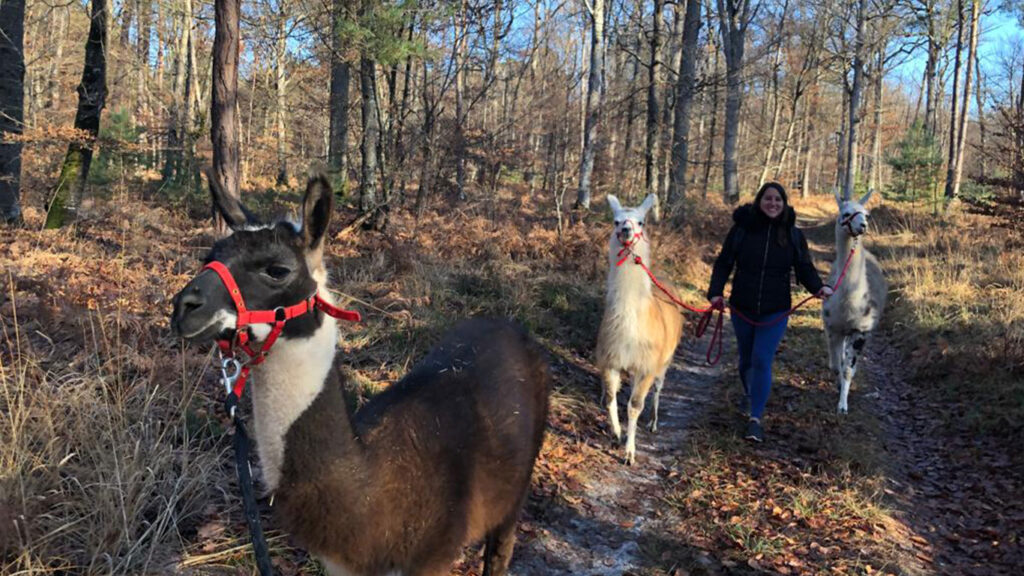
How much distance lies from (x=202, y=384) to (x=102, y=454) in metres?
1.47

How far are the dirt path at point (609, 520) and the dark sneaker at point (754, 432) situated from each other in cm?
62

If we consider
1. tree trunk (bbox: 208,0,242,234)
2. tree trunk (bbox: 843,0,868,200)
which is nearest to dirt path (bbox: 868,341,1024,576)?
tree trunk (bbox: 208,0,242,234)

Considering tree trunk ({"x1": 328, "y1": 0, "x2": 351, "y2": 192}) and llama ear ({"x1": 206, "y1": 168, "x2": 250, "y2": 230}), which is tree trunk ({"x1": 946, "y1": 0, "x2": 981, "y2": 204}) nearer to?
tree trunk ({"x1": 328, "y1": 0, "x2": 351, "y2": 192})

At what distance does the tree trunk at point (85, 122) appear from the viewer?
9.70 meters

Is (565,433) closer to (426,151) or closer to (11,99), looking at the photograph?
(426,151)

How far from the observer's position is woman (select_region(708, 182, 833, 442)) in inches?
229

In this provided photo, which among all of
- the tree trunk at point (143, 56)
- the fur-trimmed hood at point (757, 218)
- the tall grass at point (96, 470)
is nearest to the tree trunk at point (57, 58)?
the tree trunk at point (143, 56)

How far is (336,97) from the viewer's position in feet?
46.1

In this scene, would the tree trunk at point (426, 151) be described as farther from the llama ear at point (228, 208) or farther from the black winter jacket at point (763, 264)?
the llama ear at point (228, 208)

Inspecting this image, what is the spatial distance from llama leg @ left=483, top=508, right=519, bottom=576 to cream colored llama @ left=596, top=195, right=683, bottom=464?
8.00ft

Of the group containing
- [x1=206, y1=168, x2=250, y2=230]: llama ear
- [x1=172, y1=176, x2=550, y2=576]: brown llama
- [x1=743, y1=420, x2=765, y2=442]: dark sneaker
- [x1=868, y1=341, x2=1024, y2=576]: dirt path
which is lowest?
[x1=868, y1=341, x2=1024, y2=576]: dirt path

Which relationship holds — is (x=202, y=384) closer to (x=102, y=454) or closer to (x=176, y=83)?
(x=102, y=454)

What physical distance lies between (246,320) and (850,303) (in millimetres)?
6954

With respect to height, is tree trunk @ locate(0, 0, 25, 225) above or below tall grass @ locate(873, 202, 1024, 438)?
above
